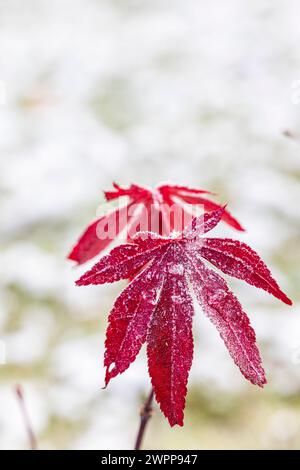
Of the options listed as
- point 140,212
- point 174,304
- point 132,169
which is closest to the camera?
point 174,304

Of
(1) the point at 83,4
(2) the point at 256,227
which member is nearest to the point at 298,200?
(2) the point at 256,227

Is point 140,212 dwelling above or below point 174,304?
above

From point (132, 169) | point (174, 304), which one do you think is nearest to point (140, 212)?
point (174, 304)

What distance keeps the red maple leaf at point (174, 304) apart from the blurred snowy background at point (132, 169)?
38 cm

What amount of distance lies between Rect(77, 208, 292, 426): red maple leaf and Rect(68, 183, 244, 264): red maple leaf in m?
0.14

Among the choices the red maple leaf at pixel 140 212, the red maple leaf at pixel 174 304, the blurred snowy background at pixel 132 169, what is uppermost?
the blurred snowy background at pixel 132 169

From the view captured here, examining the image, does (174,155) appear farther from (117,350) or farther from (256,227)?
(117,350)

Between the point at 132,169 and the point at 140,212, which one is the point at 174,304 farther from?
the point at 132,169

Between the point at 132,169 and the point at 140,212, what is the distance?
69.1 inches

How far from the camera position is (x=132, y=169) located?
2631 millimetres

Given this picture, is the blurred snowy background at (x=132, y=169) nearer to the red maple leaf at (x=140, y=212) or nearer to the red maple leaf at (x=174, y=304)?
the red maple leaf at (x=140, y=212)

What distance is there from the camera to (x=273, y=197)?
93.0 inches

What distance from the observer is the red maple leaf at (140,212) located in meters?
0.87

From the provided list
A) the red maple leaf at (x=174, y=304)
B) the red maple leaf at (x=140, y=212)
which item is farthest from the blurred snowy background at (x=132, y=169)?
the red maple leaf at (x=174, y=304)
